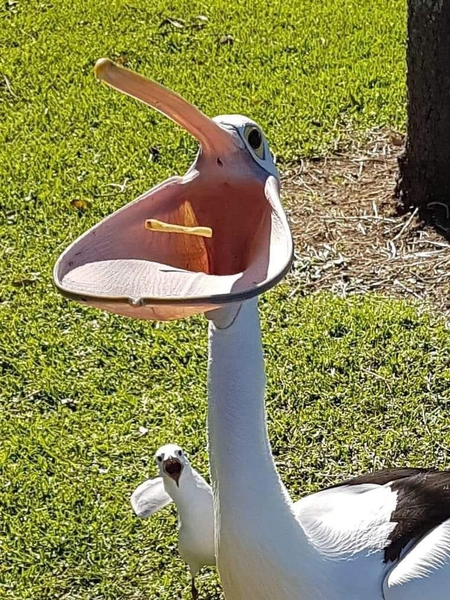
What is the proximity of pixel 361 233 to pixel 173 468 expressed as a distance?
84.9 inches

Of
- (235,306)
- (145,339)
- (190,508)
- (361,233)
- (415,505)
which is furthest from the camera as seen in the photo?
(361,233)

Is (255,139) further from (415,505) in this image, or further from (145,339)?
(145,339)

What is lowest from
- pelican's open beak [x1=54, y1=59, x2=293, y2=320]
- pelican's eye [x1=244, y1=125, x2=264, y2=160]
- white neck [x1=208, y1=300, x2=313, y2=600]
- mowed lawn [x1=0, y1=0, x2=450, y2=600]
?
mowed lawn [x1=0, y1=0, x2=450, y2=600]

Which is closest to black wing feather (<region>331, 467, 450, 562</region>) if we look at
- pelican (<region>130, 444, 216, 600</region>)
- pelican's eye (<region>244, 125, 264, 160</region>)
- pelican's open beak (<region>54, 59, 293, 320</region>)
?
pelican (<region>130, 444, 216, 600</region>)

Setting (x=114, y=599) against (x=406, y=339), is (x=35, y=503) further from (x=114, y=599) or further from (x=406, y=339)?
(x=406, y=339)

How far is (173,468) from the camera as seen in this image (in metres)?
3.57

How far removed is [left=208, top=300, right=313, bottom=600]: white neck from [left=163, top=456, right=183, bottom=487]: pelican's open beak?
3.21 feet

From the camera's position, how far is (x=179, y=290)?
201 cm

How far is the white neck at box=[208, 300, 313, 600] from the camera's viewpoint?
227cm

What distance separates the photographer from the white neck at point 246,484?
2.27 m

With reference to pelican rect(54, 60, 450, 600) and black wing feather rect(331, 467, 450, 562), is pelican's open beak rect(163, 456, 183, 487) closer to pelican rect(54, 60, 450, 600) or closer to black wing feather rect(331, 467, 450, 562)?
black wing feather rect(331, 467, 450, 562)

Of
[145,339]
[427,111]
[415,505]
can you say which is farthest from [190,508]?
[427,111]

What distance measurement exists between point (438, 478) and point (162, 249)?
125 centimetres

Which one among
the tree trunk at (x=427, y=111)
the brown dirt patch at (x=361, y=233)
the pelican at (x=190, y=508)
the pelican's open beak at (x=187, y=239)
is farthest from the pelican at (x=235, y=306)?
the tree trunk at (x=427, y=111)
